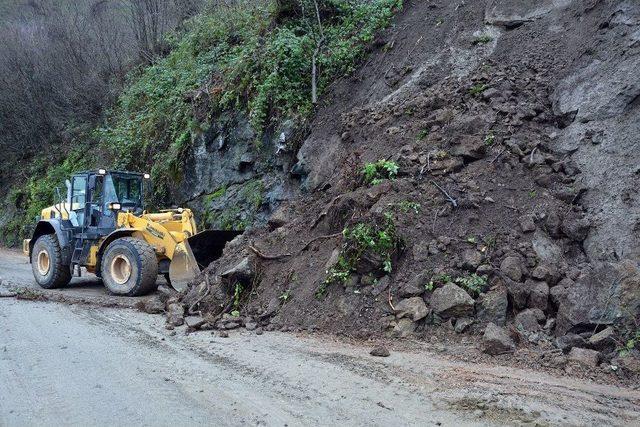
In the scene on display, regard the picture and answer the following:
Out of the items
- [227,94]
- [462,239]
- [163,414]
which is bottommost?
[163,414]

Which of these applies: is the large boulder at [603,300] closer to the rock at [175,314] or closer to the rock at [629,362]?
the rock at [629,362]

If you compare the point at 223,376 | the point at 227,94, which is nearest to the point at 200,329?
the point at 223,376

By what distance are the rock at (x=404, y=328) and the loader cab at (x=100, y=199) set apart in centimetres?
707

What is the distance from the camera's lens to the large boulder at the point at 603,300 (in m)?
5.91

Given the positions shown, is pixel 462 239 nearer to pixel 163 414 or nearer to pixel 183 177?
pixel 163 414

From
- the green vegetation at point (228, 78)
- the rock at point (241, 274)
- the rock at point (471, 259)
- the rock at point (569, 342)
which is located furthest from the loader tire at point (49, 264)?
the rock at point (569, 342)

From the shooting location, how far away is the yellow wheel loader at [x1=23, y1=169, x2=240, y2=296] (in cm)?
1033

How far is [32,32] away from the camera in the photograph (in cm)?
2680

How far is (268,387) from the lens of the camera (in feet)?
17.2

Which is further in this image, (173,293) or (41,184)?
(41,184)

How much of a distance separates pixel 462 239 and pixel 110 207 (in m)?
7.38

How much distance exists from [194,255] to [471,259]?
18.0 ft

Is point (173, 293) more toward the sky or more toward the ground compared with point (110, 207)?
more toward the ground

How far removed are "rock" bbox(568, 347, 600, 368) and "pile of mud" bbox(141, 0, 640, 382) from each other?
14 millimetres
